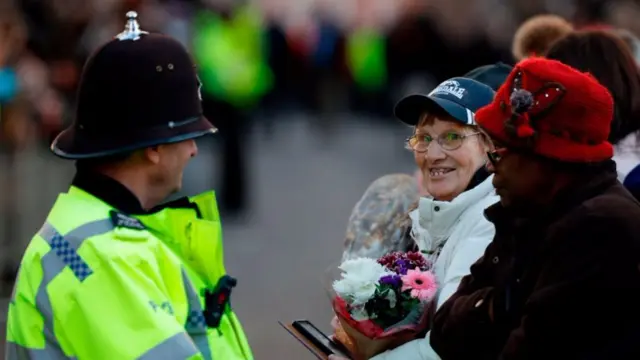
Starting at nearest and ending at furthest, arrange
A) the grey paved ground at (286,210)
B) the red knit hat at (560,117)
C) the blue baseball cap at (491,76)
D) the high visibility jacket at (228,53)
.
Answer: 1. the red knit hat at (560,117)
2. the blue baseball cap at (491,76)
3. the grey paved ground at (286,210)
4. the high visibility jacket at (228,53)

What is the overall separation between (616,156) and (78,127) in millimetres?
2320

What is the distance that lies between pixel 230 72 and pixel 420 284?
11.8 m

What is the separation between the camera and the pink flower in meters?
3.73

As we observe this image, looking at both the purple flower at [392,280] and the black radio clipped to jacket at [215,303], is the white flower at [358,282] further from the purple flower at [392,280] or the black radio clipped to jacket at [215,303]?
the black radio clipped to jacket at [215,303]

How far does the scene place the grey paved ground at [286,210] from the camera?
9.64 meters

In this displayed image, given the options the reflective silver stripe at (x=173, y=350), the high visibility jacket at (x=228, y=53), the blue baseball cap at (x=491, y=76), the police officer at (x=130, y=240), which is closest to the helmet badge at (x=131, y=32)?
the police officer at (x=130, y=240)

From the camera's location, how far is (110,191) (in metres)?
3.43

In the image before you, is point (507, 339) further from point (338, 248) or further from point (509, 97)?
point (338, 248)

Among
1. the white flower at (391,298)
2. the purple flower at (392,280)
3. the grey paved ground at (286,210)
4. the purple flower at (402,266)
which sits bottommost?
the grey paved ground at (286,210)

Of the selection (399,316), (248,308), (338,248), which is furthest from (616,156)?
(338,248)

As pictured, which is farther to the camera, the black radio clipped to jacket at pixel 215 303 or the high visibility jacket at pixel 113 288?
the black radio clipped to jacket at pixel 215 303

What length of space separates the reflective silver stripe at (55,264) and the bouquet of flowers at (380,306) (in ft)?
2.45

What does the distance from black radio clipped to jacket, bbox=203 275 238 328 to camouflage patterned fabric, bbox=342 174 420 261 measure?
3.80 feet

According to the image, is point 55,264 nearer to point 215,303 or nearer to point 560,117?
point 215,303
